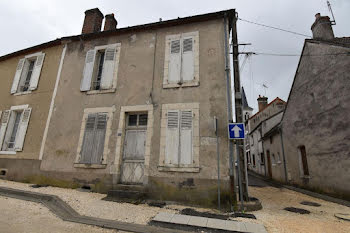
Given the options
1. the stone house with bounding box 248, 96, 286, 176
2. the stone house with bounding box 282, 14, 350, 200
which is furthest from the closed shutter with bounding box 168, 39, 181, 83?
the stone house with bounding box 248, 96, 286, 176

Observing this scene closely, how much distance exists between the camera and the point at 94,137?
6.88 metres

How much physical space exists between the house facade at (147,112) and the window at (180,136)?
3 cm

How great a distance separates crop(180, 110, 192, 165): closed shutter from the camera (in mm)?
5812

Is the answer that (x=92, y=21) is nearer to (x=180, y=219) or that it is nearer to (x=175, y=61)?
(x=175, y=61)

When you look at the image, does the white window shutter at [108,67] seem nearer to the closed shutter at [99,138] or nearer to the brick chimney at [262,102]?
the closed shutter at [99,138]

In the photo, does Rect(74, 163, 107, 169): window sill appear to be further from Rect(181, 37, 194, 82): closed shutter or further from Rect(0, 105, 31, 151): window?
Rect(181, 37, 194, 82): closed shutter

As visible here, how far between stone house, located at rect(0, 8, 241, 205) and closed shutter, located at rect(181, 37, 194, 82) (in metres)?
0.04

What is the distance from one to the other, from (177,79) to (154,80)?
0.84 meters

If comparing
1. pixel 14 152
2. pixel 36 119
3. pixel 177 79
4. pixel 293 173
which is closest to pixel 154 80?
pixel 177 79

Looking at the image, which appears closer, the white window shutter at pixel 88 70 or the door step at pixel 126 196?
the door step at pixel 126 196

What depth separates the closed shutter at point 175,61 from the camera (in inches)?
263

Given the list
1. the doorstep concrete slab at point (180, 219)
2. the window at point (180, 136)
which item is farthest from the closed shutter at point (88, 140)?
the doorstep concrete slab at point (180, 219)

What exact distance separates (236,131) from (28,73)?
396 inches

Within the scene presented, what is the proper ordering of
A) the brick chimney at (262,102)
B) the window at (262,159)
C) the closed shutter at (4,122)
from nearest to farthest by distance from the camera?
the closed shutter at (4,122) < the window at (262,159) < the brick chimney at (262,102)
